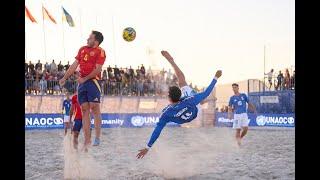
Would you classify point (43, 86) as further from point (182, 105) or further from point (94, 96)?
point (182, 105)

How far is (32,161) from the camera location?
33.7 feet

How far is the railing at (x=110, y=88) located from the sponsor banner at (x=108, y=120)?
1.37 metres

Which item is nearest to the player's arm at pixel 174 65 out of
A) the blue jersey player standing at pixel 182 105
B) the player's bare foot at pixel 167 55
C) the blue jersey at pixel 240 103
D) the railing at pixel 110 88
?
the player's bare foot at pixel 167 55

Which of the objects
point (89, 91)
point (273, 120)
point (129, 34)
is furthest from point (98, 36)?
point (273, 120)

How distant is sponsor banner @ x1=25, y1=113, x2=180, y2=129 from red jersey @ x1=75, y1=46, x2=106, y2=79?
17.0 m

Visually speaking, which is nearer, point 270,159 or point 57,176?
point 57,176

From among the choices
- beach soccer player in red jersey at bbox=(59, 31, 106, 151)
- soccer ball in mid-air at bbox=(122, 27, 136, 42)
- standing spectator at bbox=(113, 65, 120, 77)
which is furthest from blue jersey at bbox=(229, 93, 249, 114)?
standing spectator at bbox=(113, 65, 120, 77)

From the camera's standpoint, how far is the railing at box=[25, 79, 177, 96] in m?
26.0

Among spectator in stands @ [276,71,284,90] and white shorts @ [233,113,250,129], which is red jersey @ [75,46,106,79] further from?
spectator in stands @ [276,71,284,90]

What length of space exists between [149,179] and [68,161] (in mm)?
1390
